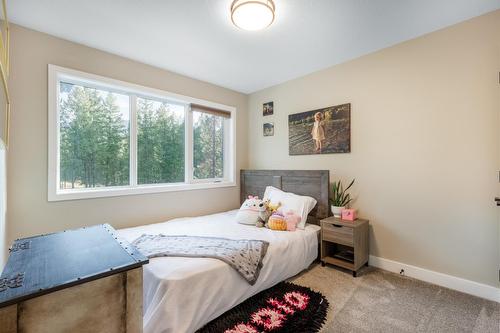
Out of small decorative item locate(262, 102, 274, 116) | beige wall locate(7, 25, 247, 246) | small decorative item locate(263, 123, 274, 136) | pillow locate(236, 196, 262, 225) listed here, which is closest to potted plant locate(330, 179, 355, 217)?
pillow locate(236, 196, 262, 225)

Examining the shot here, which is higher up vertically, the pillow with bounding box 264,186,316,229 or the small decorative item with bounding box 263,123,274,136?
the small decorative item with bounding box 263,123,274,136

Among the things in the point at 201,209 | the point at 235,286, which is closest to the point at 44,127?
the point at 201,209

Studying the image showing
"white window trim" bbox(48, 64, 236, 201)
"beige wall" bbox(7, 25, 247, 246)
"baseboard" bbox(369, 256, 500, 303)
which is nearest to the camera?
"baseboard" bbox(369, 256, 500, 303)

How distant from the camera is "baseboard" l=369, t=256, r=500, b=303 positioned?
2.00 m

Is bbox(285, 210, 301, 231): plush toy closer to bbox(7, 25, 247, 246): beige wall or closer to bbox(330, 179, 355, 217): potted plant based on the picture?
bbox(330, 179, 355, 217): potted plant

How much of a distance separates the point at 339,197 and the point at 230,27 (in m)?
2.25

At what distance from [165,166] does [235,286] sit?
2.00 metres

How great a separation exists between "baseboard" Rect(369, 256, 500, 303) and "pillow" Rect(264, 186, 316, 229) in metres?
0.90

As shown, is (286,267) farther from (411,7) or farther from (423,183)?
(411,7)

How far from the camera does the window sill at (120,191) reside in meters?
2.34

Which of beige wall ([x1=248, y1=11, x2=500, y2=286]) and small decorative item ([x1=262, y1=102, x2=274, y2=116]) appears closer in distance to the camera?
beige wall ([x1=248, y1=11, x2=500, y2=286])

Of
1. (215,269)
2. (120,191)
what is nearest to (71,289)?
(215,269)

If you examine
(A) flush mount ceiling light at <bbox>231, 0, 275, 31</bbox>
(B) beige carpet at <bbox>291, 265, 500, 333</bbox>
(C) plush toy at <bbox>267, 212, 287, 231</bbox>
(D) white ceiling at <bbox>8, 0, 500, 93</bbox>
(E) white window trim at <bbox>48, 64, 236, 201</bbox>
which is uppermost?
(D) white ceiling at <bbox>8, 0, 500, 93</bbox>

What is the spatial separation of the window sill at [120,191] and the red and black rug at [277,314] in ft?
5.85
